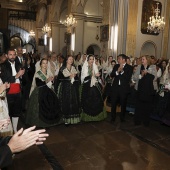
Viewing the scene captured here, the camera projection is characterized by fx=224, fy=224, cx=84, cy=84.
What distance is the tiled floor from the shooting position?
354cm

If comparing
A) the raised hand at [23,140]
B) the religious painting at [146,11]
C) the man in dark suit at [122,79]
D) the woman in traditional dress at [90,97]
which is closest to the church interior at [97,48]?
the religious painting at [146,11]

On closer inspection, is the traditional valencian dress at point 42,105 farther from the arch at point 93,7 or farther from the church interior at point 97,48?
the arch at point 93,7

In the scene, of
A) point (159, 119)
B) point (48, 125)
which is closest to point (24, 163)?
point (48, 125)

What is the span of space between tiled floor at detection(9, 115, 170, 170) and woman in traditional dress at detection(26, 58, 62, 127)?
0.29 metres

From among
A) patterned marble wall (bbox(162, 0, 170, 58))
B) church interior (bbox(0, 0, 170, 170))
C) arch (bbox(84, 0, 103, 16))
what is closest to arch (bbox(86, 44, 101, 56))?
church interior (bbox(0, 0, 170, 170))

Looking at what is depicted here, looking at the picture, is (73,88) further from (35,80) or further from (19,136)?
(19,136)

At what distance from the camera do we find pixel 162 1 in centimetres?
1191

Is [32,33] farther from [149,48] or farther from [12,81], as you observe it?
[12,81]

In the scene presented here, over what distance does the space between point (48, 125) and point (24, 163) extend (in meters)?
1.62

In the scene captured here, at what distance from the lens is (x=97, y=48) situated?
17344mm

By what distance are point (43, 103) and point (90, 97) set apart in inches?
48.3

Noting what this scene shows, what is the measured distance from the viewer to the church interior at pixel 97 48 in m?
3.70

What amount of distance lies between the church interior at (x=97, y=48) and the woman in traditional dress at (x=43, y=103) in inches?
11.3

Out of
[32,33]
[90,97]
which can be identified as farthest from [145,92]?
[32,33]
